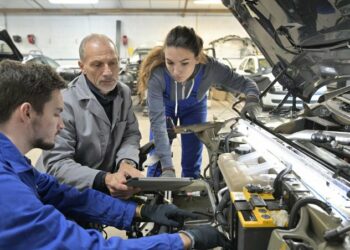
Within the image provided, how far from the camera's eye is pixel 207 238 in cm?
106

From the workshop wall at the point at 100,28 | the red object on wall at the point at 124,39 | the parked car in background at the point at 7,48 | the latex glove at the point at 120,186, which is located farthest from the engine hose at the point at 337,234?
the red object on wall at the point at 124,39

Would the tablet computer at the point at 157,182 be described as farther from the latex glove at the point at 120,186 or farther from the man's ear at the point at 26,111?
the man's ear at the point at 26,111

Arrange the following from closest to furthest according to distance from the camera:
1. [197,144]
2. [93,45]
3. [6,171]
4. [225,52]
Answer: [6,171]
[93,45]
[197,144]
[225,52]

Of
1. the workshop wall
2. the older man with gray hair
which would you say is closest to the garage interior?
the older man with gray hair

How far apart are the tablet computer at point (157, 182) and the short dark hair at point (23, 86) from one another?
492 millimetres

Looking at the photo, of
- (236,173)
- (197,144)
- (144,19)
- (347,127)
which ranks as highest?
(144,19)

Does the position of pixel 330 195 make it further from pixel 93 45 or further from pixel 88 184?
pixel 93 45

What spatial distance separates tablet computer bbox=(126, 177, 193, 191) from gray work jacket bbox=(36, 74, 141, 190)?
25 cm

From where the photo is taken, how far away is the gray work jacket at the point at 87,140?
1.48 metres

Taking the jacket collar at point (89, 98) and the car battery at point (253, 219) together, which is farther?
the jacket collar at point (89, 98)

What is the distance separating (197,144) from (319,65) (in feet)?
3.84

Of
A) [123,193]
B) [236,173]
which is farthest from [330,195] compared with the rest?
[123,193]

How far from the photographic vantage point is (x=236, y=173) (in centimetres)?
123

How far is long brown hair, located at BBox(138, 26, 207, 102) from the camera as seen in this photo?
1.76 m
